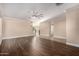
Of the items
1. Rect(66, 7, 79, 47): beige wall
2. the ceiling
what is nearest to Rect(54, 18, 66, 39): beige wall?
Rect(66, 7, 79, 47): beige wall

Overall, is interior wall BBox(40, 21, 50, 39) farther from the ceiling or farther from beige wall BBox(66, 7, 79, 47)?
beige wall BBox(66, 7, 79, 47)

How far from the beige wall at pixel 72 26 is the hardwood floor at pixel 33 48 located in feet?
0.57

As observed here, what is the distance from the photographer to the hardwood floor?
88.8 inches

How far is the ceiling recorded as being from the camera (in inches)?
90.0

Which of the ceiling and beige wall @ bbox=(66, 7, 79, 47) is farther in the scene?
beige wall @ bbox=(66, 7, 79, 47)

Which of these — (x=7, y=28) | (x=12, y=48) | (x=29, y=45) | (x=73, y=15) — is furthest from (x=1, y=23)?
(x=73, y=15)

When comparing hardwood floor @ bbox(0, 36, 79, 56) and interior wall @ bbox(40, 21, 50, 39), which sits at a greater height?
interior wall @ bbox(40, 21, 50, 39)

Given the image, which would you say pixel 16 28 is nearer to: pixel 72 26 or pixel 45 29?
pixel 45 29

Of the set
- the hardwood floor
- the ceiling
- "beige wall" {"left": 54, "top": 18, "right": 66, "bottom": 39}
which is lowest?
the hardwood floor

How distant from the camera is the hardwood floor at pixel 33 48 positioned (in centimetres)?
226

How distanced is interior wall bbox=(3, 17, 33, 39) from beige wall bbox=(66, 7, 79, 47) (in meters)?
0.84

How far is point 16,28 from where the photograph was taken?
7.93 feet

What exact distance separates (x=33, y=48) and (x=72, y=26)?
998mm

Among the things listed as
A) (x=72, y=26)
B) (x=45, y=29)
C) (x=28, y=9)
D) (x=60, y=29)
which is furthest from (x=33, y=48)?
(x=72, y=26)
